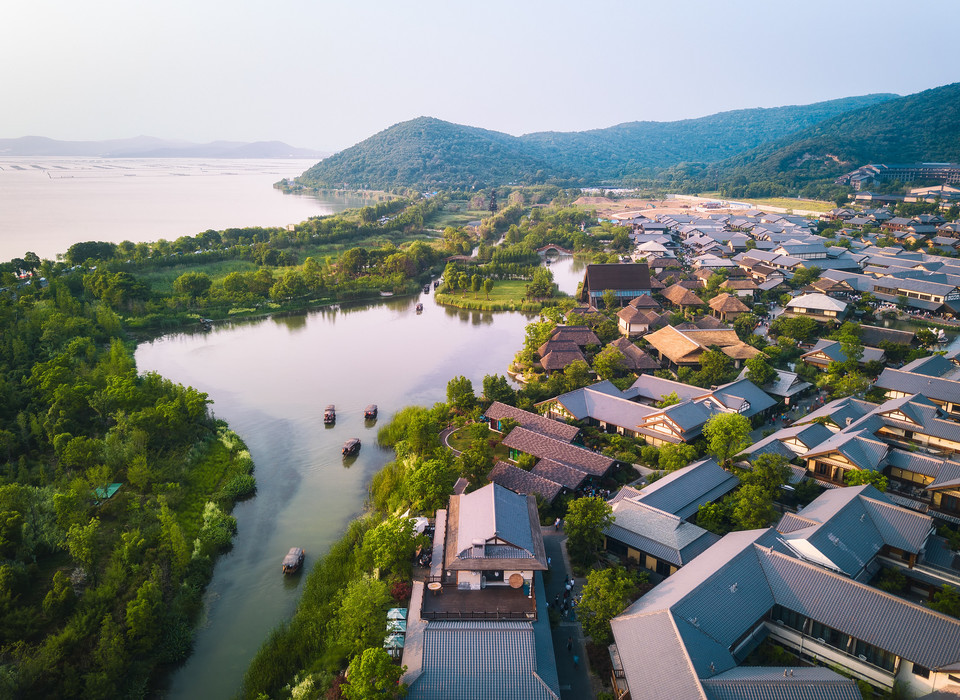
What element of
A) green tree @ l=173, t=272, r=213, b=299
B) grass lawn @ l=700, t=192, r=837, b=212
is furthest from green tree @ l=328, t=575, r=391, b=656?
grass lawn @ l=700, t=192, r=837, b=212

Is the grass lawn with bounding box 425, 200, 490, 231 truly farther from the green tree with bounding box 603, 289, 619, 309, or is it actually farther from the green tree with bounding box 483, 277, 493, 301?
the green tree with bounding box 603, 289, 619, 309

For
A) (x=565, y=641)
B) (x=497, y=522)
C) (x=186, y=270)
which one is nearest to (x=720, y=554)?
(x=565, y=641)

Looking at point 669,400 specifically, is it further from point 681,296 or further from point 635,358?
point 681,296

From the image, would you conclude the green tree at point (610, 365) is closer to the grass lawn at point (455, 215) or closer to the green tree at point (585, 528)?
the green tree at point (585, 528)

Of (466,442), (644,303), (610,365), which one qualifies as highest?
(644,303)

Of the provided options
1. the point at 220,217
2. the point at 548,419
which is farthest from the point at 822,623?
the point at 220,217

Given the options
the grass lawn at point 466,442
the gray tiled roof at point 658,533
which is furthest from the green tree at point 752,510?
the grass lawn at point 466,442
